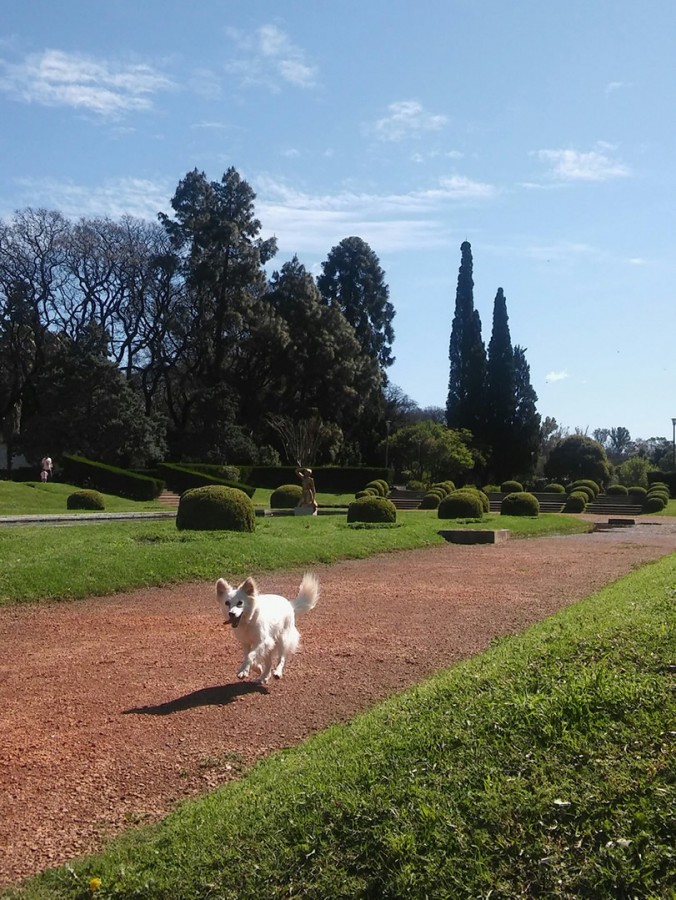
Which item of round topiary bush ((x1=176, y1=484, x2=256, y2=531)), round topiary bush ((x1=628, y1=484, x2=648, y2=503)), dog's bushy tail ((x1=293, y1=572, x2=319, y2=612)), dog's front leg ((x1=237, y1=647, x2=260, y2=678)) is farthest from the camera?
round topiary bush ((x1=628, y1=484, x2=648, y2=503))

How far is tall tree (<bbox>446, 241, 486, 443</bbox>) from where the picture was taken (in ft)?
204

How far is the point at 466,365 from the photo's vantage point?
6284 centimetres

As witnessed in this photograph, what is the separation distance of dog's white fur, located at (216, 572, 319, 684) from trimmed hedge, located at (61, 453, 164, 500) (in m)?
32.8

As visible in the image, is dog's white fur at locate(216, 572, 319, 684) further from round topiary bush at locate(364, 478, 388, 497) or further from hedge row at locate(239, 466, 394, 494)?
hedge row at locate(239, 466, 394, 494)

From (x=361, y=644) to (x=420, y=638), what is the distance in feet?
2.34

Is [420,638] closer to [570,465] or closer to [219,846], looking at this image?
[219,846]

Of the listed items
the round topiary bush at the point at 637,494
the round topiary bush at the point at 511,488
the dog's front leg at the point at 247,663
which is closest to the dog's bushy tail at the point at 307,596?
the dog's front leg at the point at 247,663

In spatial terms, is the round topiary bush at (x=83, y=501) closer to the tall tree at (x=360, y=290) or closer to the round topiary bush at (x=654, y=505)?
the round topiary bush at (x=654, y=505)

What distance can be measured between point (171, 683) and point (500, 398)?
186 feet

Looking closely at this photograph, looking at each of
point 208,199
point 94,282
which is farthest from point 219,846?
point 208,199

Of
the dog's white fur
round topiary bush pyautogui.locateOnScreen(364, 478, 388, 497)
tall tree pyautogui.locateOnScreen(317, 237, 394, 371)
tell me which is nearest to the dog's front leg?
the dog's white fur

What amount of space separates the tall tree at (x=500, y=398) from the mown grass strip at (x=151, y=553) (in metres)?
42.3

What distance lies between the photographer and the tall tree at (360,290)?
62188mm

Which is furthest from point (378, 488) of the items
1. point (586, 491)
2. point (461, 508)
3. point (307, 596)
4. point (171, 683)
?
point (171, 683)
